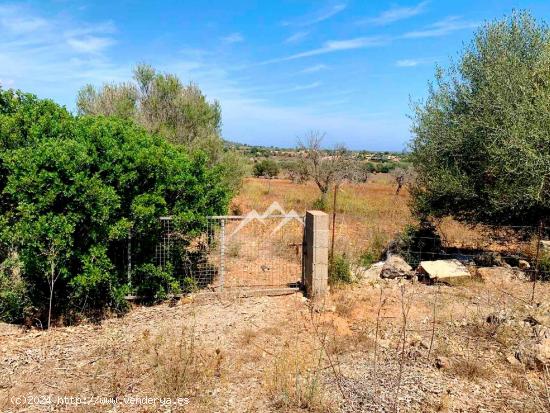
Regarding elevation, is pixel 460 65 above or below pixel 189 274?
above

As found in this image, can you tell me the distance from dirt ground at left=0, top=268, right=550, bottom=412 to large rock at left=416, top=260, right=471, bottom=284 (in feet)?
3.49

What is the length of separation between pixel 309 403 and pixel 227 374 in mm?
1141

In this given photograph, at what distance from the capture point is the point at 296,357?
5035 millimetres

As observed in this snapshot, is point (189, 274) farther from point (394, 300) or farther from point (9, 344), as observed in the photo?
point (394, 300)

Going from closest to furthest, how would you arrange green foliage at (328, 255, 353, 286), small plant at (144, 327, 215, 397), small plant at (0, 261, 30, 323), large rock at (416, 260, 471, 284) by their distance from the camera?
small plant at (144, 327, 215, 397) → small plant at (0, 261, 30, 323) → green foliage at (328, 255, 353, 286) → large rock at (416, 260, 471, 284)

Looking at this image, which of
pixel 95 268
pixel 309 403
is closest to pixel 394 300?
pixel 309 403

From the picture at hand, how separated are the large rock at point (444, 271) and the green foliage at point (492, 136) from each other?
1898mm

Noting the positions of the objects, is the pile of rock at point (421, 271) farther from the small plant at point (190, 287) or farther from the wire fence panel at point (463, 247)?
the small plant at point (190, 287)

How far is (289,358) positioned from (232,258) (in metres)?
5.62

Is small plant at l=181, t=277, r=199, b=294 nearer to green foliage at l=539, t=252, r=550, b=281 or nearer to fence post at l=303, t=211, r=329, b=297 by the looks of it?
fence post at l=303, t=211, r=329, b=297

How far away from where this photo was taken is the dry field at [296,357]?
422cm

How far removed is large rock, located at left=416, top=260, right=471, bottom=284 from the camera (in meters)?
8.40

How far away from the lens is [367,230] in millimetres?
14000

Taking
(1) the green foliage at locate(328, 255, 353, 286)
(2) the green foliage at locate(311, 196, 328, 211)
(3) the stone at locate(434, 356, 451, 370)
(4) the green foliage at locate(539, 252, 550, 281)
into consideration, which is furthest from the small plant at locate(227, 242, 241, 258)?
(2) the green foliage at locate(311, 196, 328, 211)
